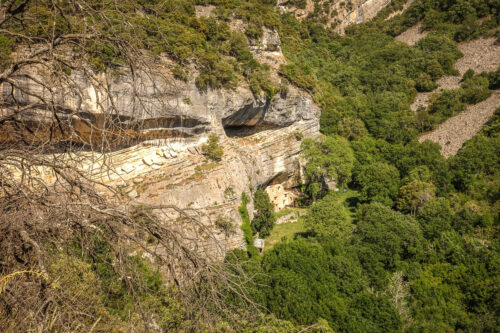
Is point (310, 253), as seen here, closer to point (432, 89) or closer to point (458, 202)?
point (458, 202)

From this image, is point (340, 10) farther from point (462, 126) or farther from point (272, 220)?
point (272, 220)

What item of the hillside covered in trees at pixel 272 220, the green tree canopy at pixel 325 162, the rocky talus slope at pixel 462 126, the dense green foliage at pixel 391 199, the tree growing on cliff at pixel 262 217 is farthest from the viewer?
the rocky talus slope at pixel 462 126

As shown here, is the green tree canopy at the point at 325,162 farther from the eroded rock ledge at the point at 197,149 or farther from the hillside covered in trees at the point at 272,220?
the eroded rock ledge at the point at 197,149

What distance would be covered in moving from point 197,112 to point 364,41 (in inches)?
1724

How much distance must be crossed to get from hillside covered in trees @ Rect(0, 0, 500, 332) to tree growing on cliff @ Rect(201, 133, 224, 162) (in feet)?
0.60

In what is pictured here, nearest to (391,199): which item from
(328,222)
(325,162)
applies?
(325,162)

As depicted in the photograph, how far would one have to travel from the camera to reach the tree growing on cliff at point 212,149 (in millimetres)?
20828

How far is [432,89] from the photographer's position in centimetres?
4394

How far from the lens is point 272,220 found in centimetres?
2361

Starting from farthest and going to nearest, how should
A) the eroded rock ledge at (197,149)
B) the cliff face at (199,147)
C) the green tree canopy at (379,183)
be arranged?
the green tree canopy at (379,183)
the eroded rock ledge at (197,149)
the cliff face at (199,147)

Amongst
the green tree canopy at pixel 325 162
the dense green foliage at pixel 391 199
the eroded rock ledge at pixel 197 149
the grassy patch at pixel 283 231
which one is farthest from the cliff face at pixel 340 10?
the grassy patch at pixel 283 231

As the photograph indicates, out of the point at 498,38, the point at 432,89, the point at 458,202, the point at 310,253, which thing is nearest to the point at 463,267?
the point at 310,253

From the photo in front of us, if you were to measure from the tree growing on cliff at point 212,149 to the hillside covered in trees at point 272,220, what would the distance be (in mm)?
183

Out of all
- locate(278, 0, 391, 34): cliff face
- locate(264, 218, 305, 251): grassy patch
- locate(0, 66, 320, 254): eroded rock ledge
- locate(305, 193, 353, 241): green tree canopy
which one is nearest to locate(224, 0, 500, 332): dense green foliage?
locate(305, 193, 353, 241): green tree canopy
